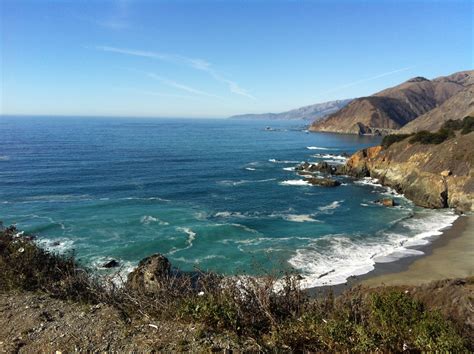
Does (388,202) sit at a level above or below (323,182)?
below

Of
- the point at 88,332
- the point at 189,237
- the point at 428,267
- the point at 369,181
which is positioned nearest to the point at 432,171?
the point at 369,181

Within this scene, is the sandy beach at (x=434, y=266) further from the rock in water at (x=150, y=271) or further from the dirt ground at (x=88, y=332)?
the dirt ground at (x=88, y=332)

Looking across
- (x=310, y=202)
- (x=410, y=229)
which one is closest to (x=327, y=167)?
(x=310, y=202)

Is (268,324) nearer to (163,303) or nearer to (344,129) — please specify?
(163,303)

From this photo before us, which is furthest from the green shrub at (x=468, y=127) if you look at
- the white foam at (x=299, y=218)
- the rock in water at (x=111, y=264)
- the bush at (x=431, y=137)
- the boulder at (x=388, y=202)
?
the rock in water at (x=111, y=264)

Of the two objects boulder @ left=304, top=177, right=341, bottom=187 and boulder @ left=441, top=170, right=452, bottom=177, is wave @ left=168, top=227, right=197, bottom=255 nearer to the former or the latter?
boulder @ left=304, top=177, right=341, bottom=187

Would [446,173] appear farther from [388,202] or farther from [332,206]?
[332,206]

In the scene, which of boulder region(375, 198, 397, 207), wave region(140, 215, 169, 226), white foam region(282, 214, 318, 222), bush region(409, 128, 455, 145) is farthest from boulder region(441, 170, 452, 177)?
wave region(140, 215, 169, 226)
